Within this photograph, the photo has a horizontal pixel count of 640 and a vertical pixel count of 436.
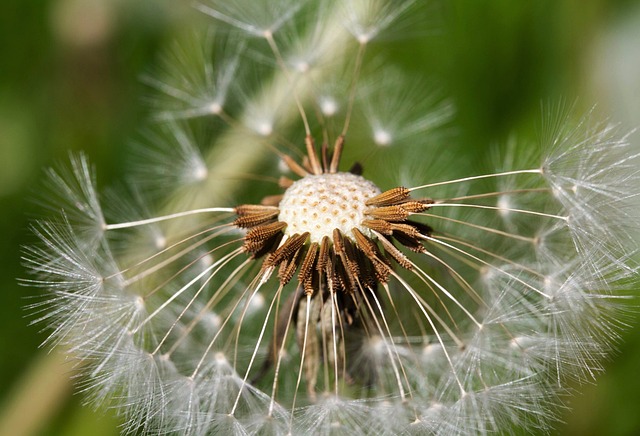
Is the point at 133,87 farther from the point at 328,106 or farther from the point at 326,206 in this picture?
the point at 326,206

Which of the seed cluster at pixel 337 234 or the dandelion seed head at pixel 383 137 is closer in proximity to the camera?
the seed cluster at pixel 337 234

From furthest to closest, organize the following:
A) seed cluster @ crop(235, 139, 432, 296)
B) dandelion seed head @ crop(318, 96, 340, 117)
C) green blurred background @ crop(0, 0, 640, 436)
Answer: green blurred background @ crop(0, 0, 640, 436) → dandelion seed head @ crop(318, 96, 340, 117) → seed cluster @ crop(235, 139, 432, 296)

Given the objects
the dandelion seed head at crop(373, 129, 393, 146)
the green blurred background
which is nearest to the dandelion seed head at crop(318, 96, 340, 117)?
the dandelion seed head at crop(373, 129, 393, 146)

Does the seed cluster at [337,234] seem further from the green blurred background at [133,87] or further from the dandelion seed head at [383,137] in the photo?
the green blurred background at [133,87]

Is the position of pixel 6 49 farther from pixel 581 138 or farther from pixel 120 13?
pixel 581 138

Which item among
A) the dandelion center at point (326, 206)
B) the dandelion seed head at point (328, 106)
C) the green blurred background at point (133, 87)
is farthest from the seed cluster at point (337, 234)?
the green blurred background at point (133, 87)

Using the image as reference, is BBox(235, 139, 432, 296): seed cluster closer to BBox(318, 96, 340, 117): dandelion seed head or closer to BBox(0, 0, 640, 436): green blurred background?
BBox(318, 96, 340, 117): dandelion seed head

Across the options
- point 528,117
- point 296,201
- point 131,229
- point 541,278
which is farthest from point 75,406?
point 528,117
